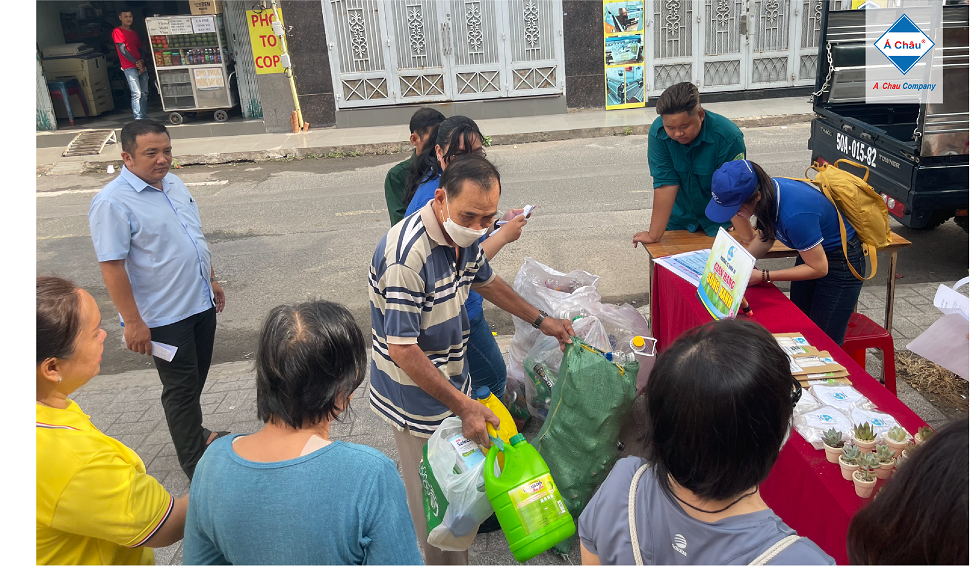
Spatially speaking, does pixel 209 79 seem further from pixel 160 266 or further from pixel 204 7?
pixel 160 266

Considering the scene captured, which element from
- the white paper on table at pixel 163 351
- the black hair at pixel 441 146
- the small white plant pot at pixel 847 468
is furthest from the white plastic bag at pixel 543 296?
the white paper on table at pixel 163 351

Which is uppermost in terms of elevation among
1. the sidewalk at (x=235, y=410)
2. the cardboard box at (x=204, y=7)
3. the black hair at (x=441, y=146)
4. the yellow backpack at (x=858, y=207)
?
the cardboard box at (x=204, y=7)

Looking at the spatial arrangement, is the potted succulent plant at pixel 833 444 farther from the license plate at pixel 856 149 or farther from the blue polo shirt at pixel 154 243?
the license plate at pixel 856 149

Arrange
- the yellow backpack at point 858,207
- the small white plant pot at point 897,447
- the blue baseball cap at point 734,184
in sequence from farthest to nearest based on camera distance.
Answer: the yellow backpack at point 858,207 → the blue baseball cap at point 734,184 → the small white plant pot at point 897,447

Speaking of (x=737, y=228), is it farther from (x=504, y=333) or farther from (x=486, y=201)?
(x=504, y=333)

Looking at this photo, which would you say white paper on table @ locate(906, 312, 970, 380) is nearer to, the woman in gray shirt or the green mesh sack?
the green mesh sack

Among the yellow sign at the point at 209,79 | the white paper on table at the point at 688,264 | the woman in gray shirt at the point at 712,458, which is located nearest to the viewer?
the woman in gray shirt at the point at 712,458

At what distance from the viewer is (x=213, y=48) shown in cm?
1357

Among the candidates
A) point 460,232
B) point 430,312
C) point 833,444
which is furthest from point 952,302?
point 430,312

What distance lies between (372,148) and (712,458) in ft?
38.0

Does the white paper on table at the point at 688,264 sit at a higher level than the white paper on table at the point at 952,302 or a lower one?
lower

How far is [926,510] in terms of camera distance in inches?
47.4

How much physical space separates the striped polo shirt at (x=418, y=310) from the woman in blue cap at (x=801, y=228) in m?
1.28

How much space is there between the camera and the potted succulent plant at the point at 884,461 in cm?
211
